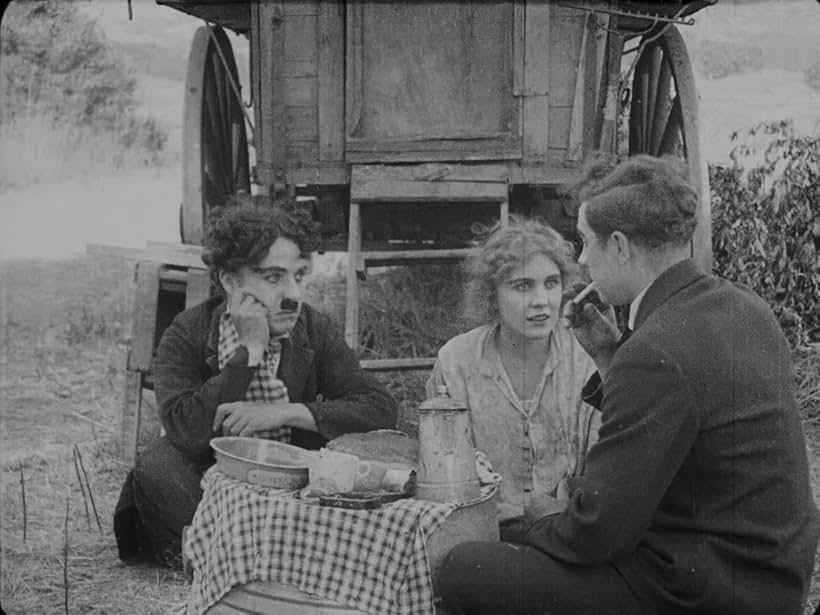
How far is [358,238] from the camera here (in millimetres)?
5426

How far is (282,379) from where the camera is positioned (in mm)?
3674

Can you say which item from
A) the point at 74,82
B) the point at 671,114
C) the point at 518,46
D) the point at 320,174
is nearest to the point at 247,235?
the point at 320,174

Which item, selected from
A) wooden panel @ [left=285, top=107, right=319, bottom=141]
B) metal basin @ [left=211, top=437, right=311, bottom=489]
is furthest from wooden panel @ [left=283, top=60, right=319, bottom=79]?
metal basin @ [left=211, top=437, right=311, bottom=489]

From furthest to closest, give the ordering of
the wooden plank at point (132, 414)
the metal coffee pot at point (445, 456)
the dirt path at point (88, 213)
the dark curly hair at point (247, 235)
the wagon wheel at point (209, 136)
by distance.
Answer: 1. the dirt path at point (88, 213)
2. the wagon wheel at point (209, 136)
3. the wooden plank at point (132, 414)
4. the dark curly hair at point (247, 235)
5. the metal coffee pot at point (445, 456)

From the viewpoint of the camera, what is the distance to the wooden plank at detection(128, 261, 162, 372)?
16.6ft

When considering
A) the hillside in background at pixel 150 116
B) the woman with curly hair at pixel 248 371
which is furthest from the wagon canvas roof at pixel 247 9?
the woman with curly hair at pixel 248 371

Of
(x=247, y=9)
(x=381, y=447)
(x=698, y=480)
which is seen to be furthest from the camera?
(x=247, y=9)

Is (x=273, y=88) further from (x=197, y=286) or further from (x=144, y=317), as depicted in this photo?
(x=144, y=317)

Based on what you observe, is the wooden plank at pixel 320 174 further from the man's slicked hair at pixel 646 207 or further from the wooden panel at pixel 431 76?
the man's slicked hair at pixel 646 207

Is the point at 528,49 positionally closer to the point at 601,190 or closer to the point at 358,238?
the point at 358,238

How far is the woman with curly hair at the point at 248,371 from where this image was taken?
3402 mm

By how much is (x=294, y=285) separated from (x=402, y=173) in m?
1.90

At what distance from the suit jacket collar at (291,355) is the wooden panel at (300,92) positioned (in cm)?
203

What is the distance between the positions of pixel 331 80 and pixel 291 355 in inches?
86.5
